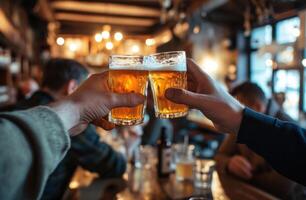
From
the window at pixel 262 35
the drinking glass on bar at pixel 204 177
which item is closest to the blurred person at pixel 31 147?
the drinking glass on bar at pixel 204 177

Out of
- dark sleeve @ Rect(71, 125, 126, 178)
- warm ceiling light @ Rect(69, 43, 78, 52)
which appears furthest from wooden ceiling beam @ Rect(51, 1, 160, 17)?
dark sleeve @ Rect(71, 125, 126, 178)

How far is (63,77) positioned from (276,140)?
5.18 ft

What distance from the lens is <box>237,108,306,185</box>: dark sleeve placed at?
3.01 feet

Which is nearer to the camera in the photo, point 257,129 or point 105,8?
point 257,129

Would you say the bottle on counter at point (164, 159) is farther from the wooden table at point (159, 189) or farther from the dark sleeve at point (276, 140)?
the dark sleeve at point (276, 140)

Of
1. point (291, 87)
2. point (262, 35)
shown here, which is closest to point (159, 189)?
point (291, 87)

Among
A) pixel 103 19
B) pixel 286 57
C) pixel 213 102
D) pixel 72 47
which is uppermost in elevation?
pixel 103 19

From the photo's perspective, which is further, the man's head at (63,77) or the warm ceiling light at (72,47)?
the warm ceiling light at (72,47)

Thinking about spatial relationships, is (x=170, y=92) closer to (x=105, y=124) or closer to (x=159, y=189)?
(x=105, y=124)

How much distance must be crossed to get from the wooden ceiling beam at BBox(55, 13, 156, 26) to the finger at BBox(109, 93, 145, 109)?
26.3 ft

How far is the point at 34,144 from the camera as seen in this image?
0.59 meters

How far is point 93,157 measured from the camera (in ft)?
6.41

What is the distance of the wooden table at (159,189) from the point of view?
5.03 ft

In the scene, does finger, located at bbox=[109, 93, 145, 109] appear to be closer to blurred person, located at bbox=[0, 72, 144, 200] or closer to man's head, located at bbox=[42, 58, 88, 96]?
blurred person, located at bbox=[0, 72, 144, 200]
